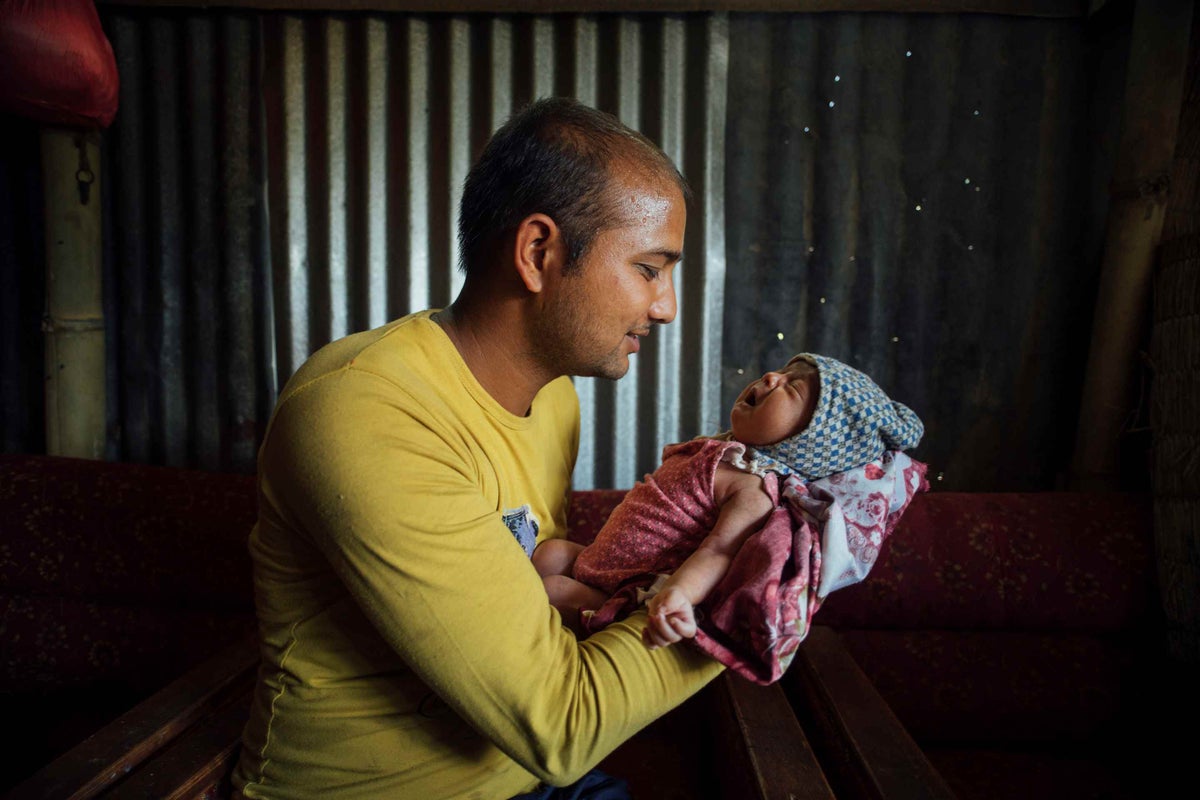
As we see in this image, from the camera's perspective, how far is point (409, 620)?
1.15 m

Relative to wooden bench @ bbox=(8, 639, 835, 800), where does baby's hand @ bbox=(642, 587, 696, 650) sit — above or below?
above

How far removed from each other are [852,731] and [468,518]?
91 cm

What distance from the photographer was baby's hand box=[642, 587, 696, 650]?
4.29ft

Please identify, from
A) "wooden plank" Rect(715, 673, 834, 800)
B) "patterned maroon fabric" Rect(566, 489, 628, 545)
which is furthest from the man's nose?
"patterned maroon fabric" Rect(566, 489, 628, 545)

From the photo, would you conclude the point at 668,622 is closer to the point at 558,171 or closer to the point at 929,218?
the point at 558,171

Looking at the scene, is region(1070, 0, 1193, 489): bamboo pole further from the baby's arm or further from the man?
the man

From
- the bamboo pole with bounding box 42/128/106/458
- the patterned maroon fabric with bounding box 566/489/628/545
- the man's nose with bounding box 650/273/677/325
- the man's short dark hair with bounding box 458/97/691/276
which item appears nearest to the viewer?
the man's short dark hair with bounding box 458/97/691/276

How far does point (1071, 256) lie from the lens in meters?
3.03

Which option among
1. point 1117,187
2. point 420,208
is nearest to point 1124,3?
point 1117,187

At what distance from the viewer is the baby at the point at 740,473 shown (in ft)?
5.29

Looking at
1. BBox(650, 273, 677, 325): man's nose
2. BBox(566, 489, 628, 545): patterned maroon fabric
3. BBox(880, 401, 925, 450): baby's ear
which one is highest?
BBox(650, 273, 677, 325): man's nose

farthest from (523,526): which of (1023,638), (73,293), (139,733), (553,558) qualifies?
(73,293)

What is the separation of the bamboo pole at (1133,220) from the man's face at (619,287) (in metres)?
1.98

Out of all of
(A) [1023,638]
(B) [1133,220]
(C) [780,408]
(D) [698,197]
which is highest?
(D) [698,197]
